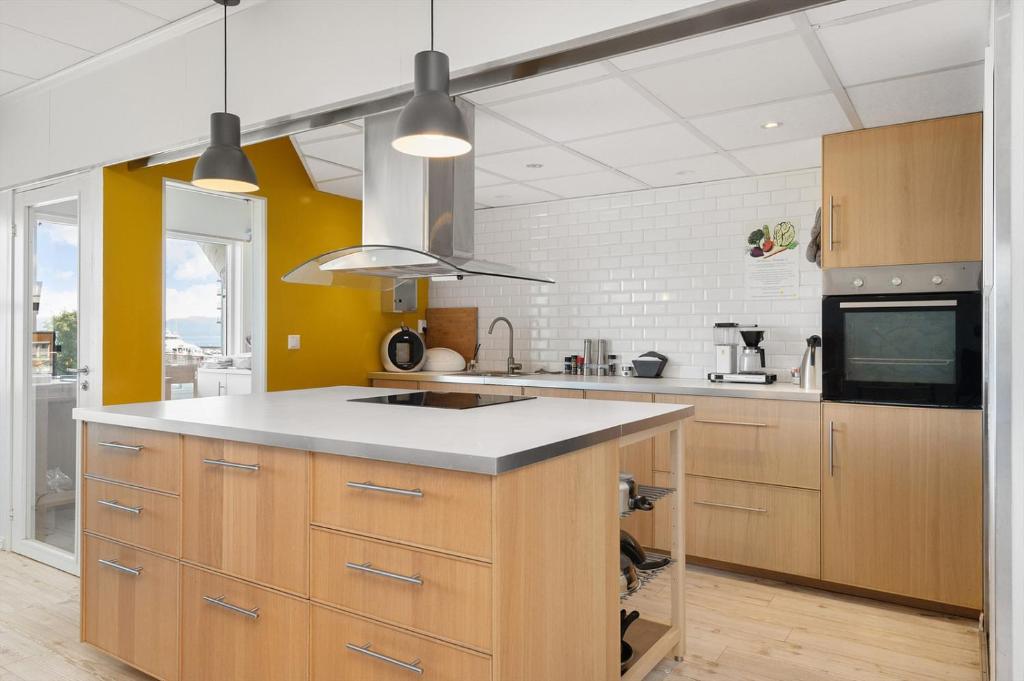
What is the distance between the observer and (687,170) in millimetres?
4062

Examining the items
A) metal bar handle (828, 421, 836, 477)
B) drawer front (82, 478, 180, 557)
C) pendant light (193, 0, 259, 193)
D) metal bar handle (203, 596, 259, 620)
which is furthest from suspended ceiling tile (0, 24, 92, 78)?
metal bar handle (828, 421, 836, 477)

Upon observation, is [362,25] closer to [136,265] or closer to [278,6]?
[278,6]

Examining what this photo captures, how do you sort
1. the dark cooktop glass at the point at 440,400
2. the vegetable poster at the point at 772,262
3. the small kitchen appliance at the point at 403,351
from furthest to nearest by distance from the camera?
the small kitchen appliance at the point at 403,351
the vegetable poster at the point at 772,262
the dark cooktop glass at the point at 440,400

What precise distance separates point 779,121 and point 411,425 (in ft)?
7.46

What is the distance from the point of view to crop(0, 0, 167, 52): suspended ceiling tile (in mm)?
2945

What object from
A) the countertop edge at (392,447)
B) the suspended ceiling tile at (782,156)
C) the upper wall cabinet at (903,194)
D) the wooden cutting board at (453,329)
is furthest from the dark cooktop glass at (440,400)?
the wooden cutting board at (453,329)

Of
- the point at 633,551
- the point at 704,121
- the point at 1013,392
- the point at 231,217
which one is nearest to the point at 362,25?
the point at 704,121

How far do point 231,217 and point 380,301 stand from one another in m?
2.32

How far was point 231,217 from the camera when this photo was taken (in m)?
6.56

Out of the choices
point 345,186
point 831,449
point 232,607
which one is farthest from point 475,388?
point 232,607

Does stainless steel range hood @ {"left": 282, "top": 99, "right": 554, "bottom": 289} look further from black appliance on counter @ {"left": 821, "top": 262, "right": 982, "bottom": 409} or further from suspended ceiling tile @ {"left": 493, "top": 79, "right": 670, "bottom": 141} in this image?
black appliance on counter @ {"left": 821, "top": 262, "right": 982, "bottom": 409}

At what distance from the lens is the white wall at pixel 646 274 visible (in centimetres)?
414

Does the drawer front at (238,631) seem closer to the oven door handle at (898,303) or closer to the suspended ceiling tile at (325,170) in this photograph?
the suspended ceiling tile at (325,170)

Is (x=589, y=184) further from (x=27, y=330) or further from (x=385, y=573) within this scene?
(x=27, y=330)
